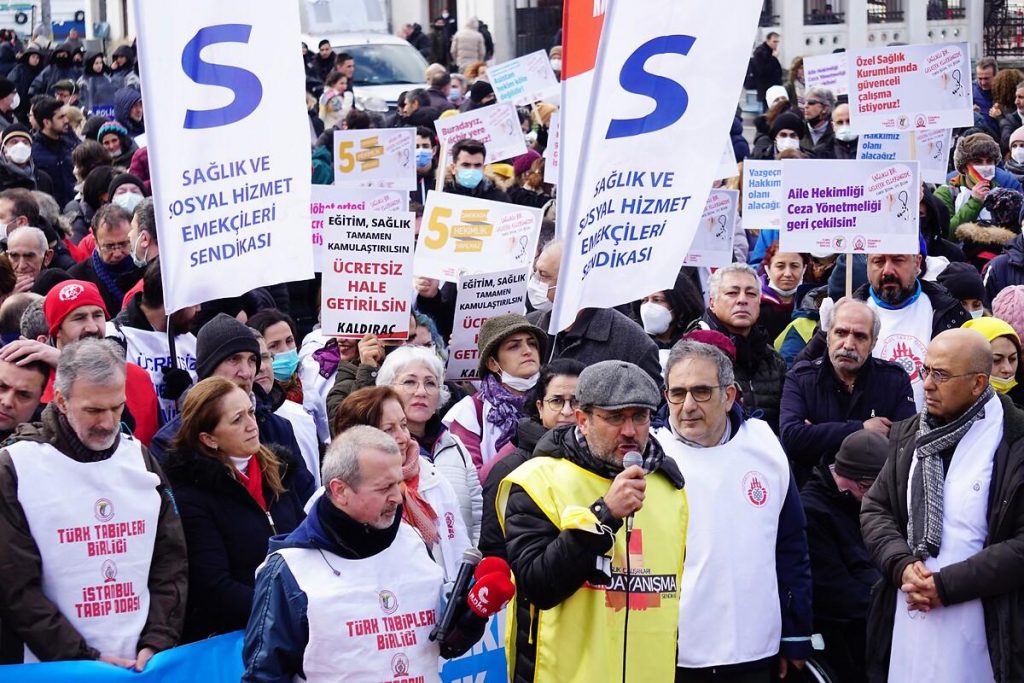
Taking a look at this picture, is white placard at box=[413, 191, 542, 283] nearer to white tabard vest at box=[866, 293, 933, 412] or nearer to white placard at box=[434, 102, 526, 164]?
white tabard vest at box=[866, 293, 933, 412]

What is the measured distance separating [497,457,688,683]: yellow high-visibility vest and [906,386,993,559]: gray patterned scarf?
112cm

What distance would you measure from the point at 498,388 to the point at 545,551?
1.83 meters

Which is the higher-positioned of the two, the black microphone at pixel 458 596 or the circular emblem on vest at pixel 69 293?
the circular emblem on vest at pixel 69 293

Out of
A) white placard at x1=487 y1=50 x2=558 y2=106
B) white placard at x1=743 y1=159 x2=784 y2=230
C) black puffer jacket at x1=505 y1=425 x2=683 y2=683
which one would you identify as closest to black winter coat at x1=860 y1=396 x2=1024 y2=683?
black puffer jacket at x1=505 y1=425 x2=683 y2=683

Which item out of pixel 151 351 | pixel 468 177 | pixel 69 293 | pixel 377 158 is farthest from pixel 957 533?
pixel 468 177

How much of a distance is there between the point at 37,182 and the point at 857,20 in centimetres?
2238

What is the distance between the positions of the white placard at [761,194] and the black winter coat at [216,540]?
20.3ft

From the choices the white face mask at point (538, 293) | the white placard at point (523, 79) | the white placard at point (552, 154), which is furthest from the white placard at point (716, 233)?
the white placard at point (523, 79)

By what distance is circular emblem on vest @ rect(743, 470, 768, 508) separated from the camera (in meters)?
6.10

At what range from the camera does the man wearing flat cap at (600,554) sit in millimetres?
5305

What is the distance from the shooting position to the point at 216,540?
5.83 m

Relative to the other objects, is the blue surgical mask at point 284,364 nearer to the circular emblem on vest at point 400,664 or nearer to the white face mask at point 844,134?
the circular emblem on vest at point 400,664

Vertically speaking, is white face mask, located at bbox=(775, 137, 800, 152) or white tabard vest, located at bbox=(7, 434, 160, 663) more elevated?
white face mask, located at bbox=(775, 137, 800, 152)

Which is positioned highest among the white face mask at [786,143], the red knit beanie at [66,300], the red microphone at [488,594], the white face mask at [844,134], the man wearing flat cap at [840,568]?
the red knit beanie at [66,300]
